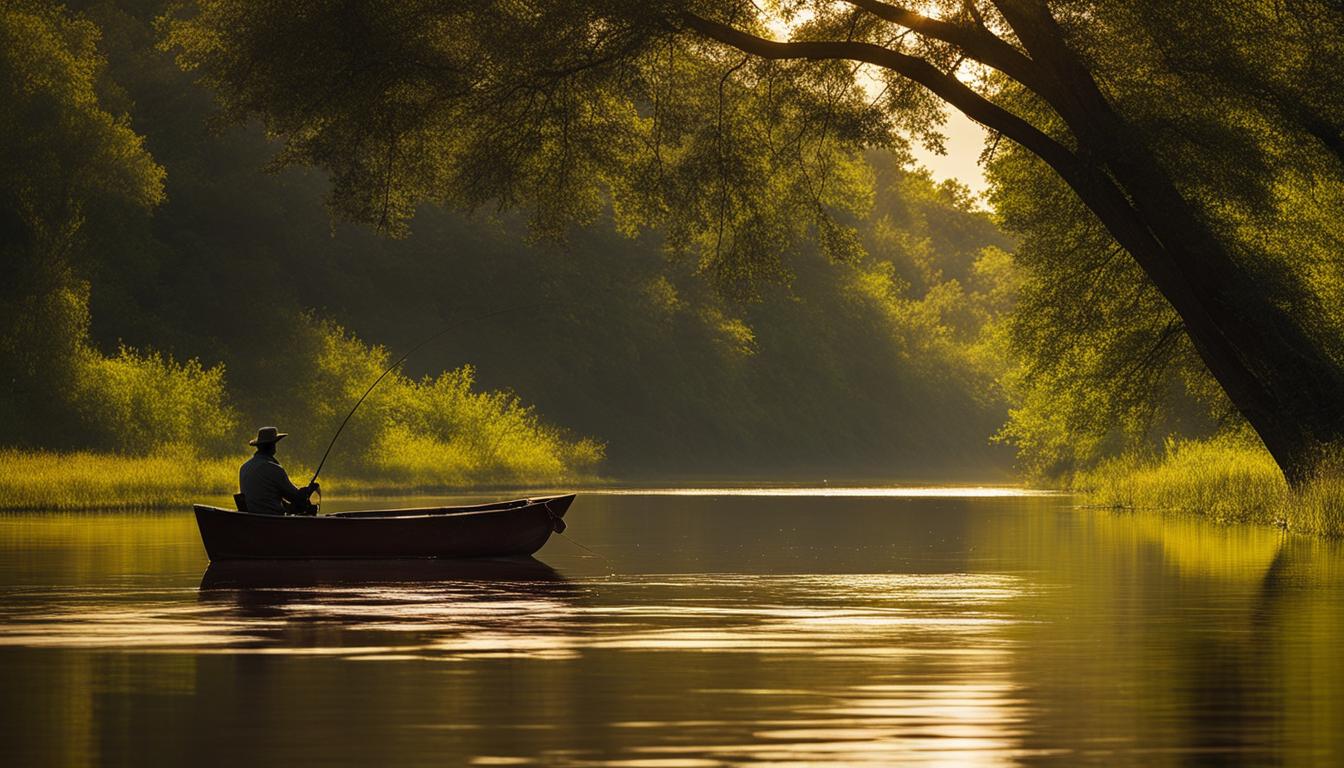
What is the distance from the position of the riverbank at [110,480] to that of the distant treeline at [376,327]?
4.02 m

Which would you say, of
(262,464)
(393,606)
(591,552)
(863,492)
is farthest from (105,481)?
(393,606)

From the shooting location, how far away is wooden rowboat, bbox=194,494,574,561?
27.7 meters

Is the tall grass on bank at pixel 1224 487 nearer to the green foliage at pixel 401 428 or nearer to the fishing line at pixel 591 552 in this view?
the fishing line at pixel 591 552

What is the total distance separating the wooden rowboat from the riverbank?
63.5 ft

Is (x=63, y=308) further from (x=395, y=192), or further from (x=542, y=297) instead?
(x=542, y=297)

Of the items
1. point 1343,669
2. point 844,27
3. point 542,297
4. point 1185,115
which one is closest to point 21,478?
point 844,27

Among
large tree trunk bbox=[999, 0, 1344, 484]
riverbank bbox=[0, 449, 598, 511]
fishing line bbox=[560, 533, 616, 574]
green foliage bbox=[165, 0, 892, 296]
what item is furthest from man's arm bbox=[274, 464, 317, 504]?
riverbank bbox=[0, 449, 598, 511]

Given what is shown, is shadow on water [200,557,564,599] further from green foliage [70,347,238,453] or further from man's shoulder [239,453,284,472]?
green foliage [70,347,238,453]

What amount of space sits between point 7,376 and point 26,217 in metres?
3.97

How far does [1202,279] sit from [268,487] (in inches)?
600

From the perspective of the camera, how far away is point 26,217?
55844 millimetres

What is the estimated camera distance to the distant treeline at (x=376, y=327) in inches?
2238

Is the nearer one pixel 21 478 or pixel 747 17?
pixel 747 17

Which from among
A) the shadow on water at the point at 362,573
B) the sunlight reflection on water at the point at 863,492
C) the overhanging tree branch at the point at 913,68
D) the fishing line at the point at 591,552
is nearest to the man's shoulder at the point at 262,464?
the shadow on water at the point at 362,573
